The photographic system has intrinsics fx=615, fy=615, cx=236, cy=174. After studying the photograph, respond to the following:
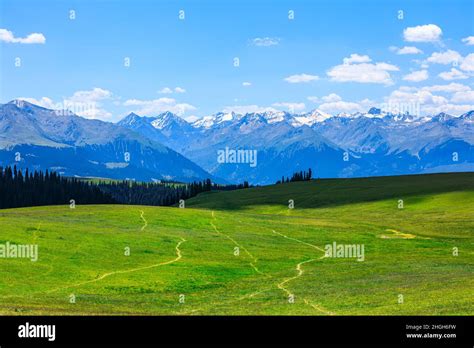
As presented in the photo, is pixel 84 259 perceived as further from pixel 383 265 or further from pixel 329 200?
pixel 329 200

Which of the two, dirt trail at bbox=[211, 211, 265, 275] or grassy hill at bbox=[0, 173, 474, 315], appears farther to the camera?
dirt trail at bbox=[211, 211, 265, 275]

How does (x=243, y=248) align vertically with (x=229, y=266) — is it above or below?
above

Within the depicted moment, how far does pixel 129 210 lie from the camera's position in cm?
11588

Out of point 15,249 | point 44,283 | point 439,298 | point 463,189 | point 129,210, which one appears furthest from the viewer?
point 463,189

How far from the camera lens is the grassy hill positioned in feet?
136

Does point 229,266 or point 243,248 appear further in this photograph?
point 243,248

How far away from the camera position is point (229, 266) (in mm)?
67562

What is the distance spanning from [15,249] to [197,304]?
87.8 ft

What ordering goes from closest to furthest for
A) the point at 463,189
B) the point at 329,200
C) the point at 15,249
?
the point at 15,249 → the point at 463,189 → the point at 329,200

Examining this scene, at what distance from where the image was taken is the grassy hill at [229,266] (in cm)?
4153

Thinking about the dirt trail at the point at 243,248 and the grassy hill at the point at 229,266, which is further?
the dirt trail at the point at 243,248
